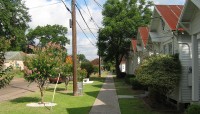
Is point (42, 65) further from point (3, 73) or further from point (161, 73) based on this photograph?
point (3, 73)

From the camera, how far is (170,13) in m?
19.9

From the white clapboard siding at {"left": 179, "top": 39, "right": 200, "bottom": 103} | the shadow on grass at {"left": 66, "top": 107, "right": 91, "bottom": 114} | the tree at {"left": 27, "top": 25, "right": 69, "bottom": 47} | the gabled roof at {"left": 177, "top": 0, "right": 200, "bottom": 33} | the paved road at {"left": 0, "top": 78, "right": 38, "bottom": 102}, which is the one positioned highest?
the tree at {"left": 27, "top": 25, "right": 69, "bottom": 47}

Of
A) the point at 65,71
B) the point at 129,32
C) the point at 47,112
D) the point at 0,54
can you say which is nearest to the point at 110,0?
the point at 129,32

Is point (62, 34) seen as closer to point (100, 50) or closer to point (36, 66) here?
point (100, 50)

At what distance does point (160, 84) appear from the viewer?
16312mm

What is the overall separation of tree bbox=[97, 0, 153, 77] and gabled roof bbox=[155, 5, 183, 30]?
3054 centimetres

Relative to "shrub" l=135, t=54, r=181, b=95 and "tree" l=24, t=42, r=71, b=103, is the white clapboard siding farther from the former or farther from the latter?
"tree" l=24, t=42, r=71, b=103

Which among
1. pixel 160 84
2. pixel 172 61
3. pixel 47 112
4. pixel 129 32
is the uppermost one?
pixel 129 32

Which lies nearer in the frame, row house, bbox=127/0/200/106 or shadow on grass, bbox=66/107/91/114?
row house, bbox=127/0/200/106

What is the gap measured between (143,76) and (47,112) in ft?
14.8

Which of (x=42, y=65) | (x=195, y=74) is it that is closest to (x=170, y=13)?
(x=195, y=74)

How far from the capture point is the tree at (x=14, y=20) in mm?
54688

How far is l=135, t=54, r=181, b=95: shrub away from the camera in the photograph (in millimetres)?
16344

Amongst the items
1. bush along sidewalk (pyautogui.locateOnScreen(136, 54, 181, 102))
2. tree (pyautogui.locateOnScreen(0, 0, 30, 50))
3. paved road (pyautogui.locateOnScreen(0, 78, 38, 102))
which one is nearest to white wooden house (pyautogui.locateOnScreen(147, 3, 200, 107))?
bush along sidewalk (pyautogui.locateOnScreen(136, 54, 181, 102))
